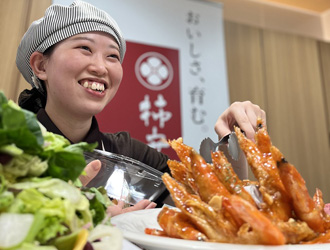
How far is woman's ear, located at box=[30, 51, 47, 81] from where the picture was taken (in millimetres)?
1179

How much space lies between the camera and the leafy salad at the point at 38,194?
0.29 meters

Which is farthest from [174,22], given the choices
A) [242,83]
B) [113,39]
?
[113,39]

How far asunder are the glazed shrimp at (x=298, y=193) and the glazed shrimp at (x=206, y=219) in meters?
0.11

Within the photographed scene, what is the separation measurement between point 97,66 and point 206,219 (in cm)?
82

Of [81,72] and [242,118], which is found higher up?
[81,72]

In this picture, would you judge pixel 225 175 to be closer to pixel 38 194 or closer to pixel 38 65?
pixel 38 194

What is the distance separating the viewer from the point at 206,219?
46 cm

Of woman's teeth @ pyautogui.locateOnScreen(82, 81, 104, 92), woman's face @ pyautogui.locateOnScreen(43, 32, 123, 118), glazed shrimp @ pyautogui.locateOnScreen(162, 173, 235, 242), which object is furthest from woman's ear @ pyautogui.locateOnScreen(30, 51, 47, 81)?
glazed shrimp @ pyautogui.locateOnScreen(162, 173, 235, 242)

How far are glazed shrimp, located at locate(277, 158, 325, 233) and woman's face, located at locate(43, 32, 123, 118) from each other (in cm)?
82

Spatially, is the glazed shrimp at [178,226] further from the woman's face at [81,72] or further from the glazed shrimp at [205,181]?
the woman's face at [81,72]

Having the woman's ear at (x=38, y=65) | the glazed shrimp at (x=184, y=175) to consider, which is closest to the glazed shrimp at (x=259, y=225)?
the glazed shrimp at (x=184, y=175)

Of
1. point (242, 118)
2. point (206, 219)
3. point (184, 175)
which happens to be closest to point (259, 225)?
point (206, 219)

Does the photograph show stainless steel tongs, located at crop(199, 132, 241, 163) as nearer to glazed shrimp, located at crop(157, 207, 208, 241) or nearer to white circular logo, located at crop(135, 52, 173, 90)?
glazed shrimp, located at crop(157, 207, 208, 241)

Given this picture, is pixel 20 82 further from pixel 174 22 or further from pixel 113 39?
pixel 174 22
